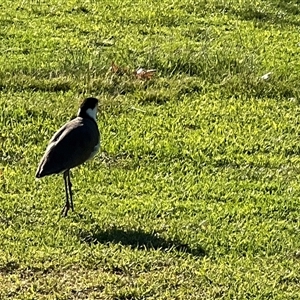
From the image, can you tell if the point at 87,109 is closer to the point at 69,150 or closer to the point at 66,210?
the point at 69,150

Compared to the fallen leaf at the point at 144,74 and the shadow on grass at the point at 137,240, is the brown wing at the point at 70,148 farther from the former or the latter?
the fallen leaf at the point at 144,74

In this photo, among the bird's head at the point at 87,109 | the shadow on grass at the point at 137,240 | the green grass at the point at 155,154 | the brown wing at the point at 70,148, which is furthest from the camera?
the bird's head at the point at 87,109

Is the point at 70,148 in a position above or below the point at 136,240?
above

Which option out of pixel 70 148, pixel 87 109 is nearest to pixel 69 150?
pixel 70 148

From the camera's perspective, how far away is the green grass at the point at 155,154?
→ 604cm

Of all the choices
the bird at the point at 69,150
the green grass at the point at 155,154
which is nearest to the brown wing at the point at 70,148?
the bird at the point at 69,150

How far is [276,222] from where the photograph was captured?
6828mm

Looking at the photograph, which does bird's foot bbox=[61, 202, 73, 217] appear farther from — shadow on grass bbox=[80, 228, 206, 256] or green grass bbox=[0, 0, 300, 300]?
shadow on grass bbox=[80, 228, 206, 256]

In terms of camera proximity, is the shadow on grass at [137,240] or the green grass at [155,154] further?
the shadow on grass at [137,240]

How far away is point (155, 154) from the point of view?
8078mm

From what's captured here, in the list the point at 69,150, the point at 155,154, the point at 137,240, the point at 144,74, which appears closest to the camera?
the point at 137,240

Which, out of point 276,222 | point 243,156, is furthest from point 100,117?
point 276,222

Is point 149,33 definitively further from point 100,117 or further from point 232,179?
point 232,179

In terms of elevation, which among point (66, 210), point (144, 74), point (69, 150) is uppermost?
point (69, 150)
